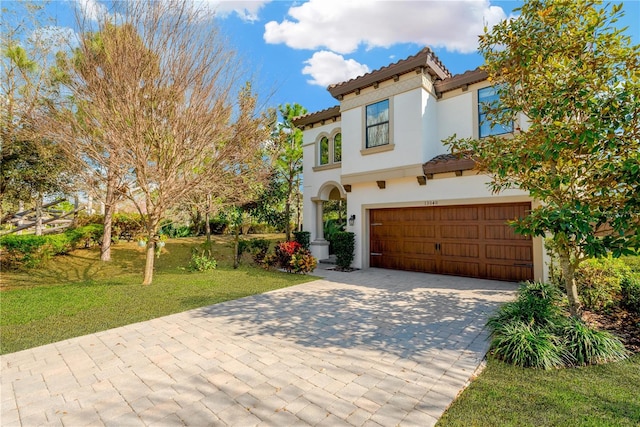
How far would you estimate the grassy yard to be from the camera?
5.44m

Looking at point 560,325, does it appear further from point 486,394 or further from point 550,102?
point 550,102

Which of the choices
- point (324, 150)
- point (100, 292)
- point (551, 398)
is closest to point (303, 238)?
point (324, 150)

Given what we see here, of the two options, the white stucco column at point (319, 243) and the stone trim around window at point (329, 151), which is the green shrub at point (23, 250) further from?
the stone trim around window at point (329, 151)

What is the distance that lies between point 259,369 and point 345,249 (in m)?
7.90

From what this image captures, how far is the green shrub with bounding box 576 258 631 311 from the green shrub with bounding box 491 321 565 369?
250 centimetres

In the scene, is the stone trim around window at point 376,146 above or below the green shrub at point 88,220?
above

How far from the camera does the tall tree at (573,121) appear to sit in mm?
3682

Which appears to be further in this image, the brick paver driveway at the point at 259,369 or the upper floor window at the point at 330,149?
the upper floor window at the point at 330,149

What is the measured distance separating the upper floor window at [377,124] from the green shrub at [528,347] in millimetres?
7752

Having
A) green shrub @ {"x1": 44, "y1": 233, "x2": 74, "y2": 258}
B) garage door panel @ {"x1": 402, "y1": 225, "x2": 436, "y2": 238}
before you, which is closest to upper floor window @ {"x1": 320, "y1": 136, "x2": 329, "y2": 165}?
garage door panel @ {"x1": 402, "y1": 225, "x2": 436, "y2": 238}

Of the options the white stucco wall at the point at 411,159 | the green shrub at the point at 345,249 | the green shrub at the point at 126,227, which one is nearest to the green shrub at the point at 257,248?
the green shrub at the point at 345,249

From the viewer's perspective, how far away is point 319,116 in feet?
44.8

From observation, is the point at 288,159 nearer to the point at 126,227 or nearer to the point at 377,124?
the point at 377,124

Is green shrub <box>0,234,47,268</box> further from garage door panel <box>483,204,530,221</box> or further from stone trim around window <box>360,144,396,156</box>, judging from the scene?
garage door panel <box>483,204,530,221</box>
